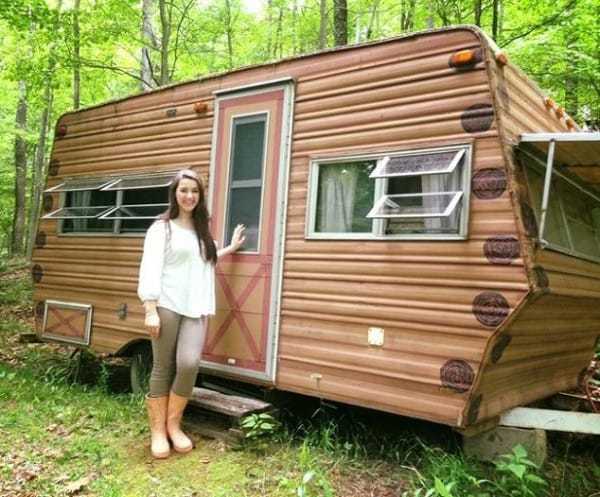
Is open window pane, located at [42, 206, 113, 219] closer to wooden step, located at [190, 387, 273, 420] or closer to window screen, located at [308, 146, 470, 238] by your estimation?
wooden step, located at [190, 387, 273, 420]

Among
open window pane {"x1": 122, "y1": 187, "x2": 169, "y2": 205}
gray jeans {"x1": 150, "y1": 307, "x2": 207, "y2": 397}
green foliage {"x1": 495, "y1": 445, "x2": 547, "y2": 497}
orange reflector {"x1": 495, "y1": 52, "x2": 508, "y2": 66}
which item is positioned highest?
orange reflector {"x1": 495, "y1": 52, "x2": 508, "y2": 66}

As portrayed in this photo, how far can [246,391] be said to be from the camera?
539 centimetres

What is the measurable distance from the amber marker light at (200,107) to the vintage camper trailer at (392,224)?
1 cm

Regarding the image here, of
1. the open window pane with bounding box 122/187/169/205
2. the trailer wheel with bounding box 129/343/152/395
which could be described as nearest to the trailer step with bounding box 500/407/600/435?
the trailer wheel with bounding box 129/343/152/395

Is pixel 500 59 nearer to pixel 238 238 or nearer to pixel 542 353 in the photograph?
pixel 542 353

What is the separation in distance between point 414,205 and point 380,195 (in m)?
0.30

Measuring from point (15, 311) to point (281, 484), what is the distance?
8.94m

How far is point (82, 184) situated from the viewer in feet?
22.8

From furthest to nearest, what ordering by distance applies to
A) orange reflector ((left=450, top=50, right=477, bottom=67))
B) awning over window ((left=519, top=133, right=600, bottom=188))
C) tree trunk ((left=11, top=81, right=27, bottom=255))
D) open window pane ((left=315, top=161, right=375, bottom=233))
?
tree trunk ((left=11, top=81, right=27, bottom=255))
open window pane ((left=315, top=161, right=375, bottom=233))
orange reflector ((left=450, top=50, right=477, bottom=67))
awning over window ((left=519, top=133, right=600, bottom=188))

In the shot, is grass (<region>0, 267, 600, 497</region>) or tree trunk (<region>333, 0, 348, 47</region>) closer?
grass (<region>0, 267, 600, 497</region>)

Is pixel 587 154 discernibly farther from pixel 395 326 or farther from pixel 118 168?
pixel 118 168

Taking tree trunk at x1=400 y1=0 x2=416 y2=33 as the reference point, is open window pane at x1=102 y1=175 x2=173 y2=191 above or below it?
below

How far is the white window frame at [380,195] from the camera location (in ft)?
13.0

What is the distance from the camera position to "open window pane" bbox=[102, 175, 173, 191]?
6.01 m
